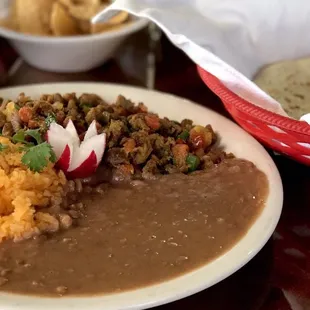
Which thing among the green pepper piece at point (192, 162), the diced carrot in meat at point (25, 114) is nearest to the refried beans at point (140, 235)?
the green pepper piece at point (192, 162)

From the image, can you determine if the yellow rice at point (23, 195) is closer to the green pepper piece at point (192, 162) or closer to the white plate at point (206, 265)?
the white plate at point (206, 265)

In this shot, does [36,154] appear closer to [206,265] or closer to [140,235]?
[140,235]

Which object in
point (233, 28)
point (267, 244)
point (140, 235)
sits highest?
point (233, 28)

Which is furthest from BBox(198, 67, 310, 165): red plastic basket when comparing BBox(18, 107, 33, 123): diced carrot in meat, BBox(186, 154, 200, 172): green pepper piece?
BBox(18, 107, 33, 123): diced carrot in meat

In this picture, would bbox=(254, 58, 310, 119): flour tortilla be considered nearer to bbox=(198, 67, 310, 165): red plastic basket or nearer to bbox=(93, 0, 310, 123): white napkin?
bbox=(93, 0, 310, 123): white napkin

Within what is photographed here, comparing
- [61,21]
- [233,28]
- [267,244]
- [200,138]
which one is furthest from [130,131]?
[61,21]

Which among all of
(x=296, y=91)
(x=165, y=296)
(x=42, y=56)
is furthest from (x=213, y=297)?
(x=42, y=56)
